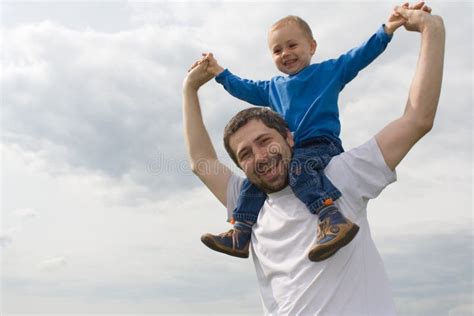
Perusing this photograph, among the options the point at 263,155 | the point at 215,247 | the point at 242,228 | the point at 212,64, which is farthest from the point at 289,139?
the point at 212,64

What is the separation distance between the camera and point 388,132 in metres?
3.46

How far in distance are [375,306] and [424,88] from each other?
56.6 inches

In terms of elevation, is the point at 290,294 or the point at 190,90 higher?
the point at 190,90

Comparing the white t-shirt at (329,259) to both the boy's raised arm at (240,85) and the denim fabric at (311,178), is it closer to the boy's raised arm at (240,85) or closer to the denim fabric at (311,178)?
the denim fabric at (311,178)

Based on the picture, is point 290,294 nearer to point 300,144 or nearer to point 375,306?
point 375,306

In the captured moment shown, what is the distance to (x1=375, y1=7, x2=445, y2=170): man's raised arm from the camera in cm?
339

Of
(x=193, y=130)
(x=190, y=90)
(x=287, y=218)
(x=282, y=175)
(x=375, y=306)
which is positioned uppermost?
(x=190, y=90)

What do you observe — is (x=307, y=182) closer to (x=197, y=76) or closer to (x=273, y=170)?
(x=273, y=170)

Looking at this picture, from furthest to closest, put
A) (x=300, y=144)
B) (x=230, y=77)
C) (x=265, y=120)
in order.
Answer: (x=230, y=77), (x=300, y=144), (x=265, y=120)

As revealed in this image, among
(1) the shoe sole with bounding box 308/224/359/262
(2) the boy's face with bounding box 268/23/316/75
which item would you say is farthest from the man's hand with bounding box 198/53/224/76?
(1) the shoe sole with bounding box 308/224/359/262

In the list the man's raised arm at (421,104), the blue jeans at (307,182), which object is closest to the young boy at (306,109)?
the blue jeans at (307,182)

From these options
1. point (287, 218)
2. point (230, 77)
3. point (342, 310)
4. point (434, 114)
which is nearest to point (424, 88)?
point (434, 114)

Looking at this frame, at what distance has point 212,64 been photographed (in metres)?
4.69

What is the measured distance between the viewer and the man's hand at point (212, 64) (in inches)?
184
